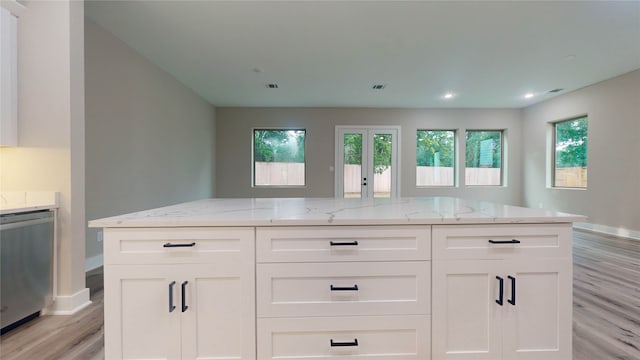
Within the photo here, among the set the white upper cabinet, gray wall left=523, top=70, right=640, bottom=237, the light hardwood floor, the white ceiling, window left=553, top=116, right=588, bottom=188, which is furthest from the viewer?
window left=553, top=116, right=588, bottom=188

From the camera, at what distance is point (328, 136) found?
6426mm

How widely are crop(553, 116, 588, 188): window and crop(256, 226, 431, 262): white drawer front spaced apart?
19.3 ft

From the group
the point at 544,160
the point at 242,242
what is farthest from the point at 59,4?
the point at 544,160

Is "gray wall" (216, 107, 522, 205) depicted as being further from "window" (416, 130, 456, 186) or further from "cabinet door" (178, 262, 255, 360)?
"cabinet door" (178, 262, 255, 360)

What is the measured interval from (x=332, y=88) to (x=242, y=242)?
168 inches

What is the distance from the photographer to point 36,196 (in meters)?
1.94

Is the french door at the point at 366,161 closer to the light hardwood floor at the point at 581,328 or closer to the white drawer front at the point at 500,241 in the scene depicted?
the light hardwood floor at the point at 581,328

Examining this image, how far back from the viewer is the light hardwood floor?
5.13 ft

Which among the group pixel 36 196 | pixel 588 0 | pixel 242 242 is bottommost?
pixel 242 242

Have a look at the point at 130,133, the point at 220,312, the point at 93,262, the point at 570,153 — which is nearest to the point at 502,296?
the point at 220,312

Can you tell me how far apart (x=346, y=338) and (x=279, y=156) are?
18.2 feet

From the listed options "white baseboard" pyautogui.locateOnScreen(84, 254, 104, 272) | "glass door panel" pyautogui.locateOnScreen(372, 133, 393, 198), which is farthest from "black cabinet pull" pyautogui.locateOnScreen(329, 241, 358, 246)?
"glass door panel" pyautogui.locateOnScreen(372, 133, 393, 198)

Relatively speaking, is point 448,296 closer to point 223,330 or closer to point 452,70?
point 223,330

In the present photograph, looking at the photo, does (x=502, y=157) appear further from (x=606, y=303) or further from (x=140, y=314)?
(x=140, y=314)
